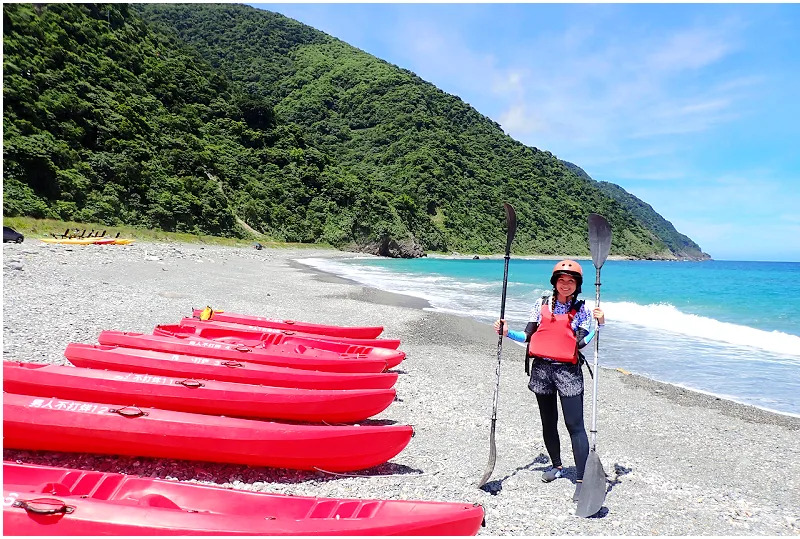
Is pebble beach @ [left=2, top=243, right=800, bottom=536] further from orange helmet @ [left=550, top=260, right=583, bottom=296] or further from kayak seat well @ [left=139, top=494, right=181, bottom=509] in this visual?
orange helmet @ [left=550, top=260, right=583, bottom=296]

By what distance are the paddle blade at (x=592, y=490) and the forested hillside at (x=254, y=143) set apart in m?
40.7

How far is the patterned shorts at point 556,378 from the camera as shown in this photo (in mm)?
4082

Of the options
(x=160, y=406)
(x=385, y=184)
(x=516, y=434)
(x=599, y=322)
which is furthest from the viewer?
(x=385, y=184)

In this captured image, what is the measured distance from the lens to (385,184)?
103688 millimetres

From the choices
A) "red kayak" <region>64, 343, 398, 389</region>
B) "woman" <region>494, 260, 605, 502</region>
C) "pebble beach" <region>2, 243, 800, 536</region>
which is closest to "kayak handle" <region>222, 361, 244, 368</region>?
"red kayak" <region>64, 343, 398, 389</region>

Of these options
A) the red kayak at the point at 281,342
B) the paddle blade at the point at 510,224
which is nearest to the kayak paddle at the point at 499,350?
the paddle blade at the point at 510,224

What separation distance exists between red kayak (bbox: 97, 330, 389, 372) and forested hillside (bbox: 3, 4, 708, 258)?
115 ft

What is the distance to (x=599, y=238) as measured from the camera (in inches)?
191

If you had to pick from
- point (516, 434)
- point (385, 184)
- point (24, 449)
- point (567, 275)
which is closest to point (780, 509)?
point (516, 434)

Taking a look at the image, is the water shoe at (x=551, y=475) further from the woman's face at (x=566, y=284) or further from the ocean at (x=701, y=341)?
the ocean at (x=701, y=341)

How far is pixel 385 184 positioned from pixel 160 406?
332 feet

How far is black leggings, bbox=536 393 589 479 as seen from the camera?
4121 mm

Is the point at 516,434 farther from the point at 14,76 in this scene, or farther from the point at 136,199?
the point at 14,76

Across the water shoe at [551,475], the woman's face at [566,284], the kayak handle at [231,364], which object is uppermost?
the woman's face at [566,284]
